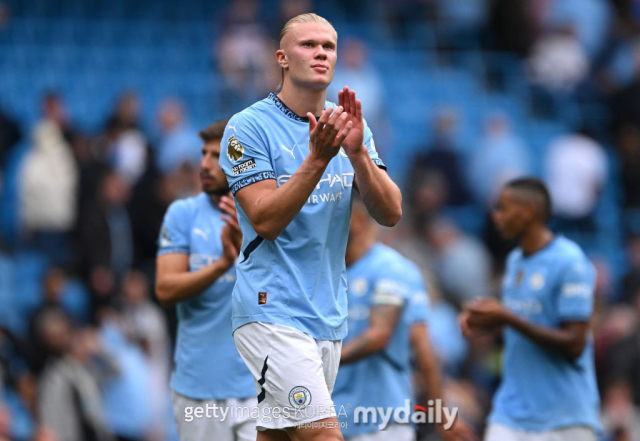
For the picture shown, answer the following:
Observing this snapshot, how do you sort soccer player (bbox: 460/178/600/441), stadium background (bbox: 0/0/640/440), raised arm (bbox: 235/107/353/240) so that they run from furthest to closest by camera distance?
stadium background (bbox: 0/0/640/440)
soccer player (bbox: 460/178/600/441)
raised arm (bbox: 235/107/353/240)

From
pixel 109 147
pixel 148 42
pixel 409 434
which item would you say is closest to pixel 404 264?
pixel 409 434

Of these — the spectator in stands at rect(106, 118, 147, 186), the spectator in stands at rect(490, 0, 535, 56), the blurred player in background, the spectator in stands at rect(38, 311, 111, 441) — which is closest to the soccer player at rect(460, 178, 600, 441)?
the blurred player in background

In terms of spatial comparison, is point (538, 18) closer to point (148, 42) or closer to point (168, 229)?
point (148, 42)

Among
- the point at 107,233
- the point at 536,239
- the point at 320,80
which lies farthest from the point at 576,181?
the point at 320,80

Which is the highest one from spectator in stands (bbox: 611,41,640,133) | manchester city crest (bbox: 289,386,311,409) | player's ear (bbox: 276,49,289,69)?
spectator in stands (bbox: 611,41,640,133)

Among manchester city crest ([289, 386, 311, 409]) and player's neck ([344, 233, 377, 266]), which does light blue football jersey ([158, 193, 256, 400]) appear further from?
manchester city crest ([289, 386, 311, 409])

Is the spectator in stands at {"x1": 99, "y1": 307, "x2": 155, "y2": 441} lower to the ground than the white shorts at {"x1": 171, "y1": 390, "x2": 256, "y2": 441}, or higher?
lower

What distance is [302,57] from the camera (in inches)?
188

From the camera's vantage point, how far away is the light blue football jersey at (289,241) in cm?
464

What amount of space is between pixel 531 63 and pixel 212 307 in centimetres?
1313

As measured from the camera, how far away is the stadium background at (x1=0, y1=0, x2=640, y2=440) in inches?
433

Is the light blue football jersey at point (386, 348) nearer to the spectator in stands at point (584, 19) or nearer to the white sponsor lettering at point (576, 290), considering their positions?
the white sponsor lettering at point (576, 290)

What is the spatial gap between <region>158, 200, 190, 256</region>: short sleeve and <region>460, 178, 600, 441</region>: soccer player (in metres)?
1.99

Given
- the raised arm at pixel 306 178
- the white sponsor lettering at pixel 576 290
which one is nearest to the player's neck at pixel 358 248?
the white sponsor lettering at pixel 576 290
